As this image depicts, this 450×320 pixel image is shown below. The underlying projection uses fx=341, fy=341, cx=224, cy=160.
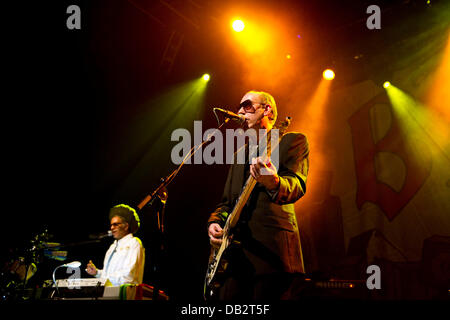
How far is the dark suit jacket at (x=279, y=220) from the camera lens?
2086 mm

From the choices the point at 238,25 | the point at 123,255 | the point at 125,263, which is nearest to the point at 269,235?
the point at 125,263

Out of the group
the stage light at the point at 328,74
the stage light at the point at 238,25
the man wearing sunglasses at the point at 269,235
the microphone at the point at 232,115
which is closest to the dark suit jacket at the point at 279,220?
the man wearing sunglasses at the point at 269,235

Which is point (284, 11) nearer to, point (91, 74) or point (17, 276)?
point (91, 74)

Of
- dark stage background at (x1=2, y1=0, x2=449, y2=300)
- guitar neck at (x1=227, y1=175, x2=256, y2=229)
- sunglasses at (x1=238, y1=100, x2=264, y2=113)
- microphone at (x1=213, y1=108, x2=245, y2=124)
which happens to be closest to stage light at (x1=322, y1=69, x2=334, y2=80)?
dark stage background at (x1=2, y1=0, x2=449, y2=300)

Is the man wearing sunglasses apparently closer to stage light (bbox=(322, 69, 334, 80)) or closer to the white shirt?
the white shirt

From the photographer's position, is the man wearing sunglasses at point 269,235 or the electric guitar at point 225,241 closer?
the man wearing sunglasses at point 269,235

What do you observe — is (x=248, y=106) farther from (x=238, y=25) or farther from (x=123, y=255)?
(x=238, y=25)

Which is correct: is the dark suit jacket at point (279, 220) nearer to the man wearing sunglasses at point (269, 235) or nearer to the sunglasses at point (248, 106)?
the man wearing sunglasses at point (269, 235)

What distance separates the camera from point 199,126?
7.00 m

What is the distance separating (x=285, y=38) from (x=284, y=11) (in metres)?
0.51

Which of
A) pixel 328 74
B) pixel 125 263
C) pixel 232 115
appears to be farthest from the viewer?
pixel 328 74

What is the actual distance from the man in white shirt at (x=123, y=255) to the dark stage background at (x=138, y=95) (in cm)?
105

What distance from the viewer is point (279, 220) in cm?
221

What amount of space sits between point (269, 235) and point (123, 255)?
348cm
